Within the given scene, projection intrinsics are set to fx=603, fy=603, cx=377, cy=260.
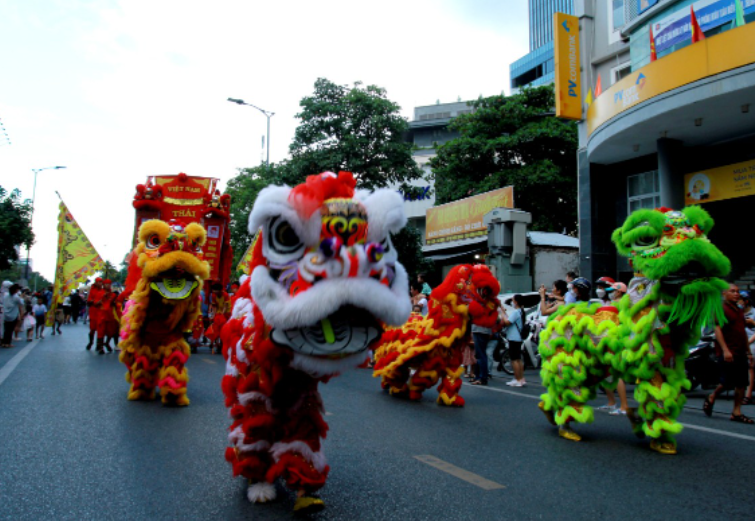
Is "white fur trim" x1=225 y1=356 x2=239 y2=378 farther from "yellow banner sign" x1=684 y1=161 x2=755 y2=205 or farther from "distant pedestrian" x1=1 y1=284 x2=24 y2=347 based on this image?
"yellow banner sign" x1=684 y1=161 x2=755 y2=205

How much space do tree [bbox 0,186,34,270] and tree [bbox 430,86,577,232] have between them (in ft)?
56.8

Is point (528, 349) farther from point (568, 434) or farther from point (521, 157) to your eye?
point (521, 157)

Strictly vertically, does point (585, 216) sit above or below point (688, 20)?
below

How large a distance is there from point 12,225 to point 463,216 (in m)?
17.6

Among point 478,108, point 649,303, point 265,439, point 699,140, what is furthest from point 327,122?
point 265,439

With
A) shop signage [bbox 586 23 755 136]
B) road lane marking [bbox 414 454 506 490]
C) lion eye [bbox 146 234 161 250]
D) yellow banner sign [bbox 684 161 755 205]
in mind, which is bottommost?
road lane marking [bbox 414 454 506 490]

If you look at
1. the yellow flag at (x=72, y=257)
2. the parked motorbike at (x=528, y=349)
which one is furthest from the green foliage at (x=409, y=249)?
the yellow flag at (x=72, y=257)

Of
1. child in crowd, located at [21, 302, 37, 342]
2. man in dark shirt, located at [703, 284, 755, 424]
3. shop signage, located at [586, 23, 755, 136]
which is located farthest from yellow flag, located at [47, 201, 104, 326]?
shop signage, located at [586, 23, 755, 136]

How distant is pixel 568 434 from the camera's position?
19.8 ft

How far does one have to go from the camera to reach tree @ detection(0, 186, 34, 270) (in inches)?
895

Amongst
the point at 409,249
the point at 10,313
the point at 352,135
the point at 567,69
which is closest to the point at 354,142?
the point at 352,135

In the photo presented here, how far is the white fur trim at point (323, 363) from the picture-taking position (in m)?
3.20

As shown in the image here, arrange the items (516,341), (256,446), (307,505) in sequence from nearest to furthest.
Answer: (307,505) < (256,446) < (516,341)

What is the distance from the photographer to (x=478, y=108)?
2730 centimetres
